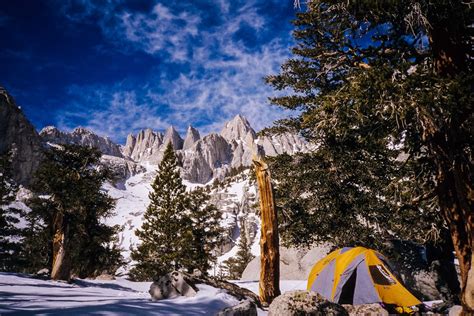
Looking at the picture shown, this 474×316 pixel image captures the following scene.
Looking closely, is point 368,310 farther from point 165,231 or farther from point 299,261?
point 165,231

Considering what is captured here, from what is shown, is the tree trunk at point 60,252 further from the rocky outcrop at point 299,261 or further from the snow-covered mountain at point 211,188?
the snow-covered mountain at point 211,188

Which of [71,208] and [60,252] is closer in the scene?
[60,252]

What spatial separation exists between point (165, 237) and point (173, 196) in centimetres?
431

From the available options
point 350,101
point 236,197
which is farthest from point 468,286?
point 236,197

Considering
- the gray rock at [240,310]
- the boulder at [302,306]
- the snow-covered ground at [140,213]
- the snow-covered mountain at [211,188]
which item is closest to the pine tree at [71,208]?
the gray rock at [240,310]

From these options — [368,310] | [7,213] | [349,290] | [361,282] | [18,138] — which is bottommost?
[368,310]

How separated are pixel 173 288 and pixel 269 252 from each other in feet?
13.1

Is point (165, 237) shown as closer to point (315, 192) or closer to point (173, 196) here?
point (173, 196)

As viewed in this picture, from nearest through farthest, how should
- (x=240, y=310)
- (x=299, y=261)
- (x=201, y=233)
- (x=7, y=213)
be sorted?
(x=240, y=310) < (x=299, y=261) < (x=201, y=233) < (x=7, y=213)

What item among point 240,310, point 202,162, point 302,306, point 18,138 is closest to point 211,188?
point 202,162

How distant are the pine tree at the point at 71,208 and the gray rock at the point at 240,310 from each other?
13.5 m

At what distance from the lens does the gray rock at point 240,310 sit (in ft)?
16.6

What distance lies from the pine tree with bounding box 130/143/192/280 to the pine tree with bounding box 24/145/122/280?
114 inches

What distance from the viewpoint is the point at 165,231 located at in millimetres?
25125
